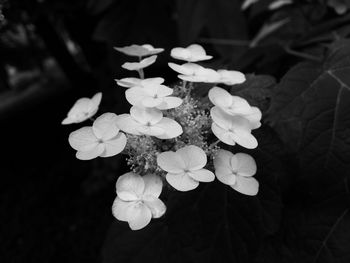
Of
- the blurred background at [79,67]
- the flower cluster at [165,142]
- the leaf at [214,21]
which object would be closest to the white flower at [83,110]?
the flower cluster at [165,142]

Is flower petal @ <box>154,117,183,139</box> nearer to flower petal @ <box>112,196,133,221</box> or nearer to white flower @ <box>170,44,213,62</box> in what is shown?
flower petal @ <box>112,196,133,221</box>

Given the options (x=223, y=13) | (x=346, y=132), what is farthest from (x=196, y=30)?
(x=346, y=132)

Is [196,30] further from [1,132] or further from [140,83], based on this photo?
[1,132]

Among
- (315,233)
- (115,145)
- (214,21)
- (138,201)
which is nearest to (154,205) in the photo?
(138,201)

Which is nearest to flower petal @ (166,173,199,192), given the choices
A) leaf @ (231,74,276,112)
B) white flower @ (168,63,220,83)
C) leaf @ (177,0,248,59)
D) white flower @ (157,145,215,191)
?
white flower @ (157,145,215,191)

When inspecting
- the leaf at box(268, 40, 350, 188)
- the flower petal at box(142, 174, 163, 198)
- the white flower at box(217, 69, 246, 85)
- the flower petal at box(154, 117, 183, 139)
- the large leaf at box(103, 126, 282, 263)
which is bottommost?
the large leaf at box(103, 126, 282, 263)
